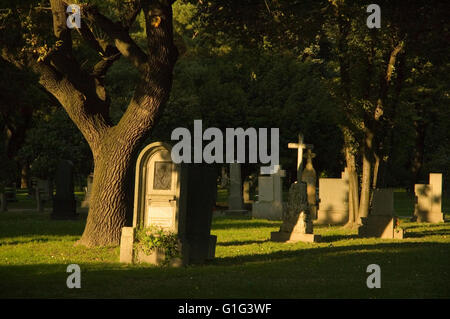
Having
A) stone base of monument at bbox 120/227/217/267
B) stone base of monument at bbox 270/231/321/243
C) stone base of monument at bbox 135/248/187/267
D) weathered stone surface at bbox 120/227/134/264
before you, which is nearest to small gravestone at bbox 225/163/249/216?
stone base of monument at bbox 270/231/321/243

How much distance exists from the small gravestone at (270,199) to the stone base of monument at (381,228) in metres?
8.46

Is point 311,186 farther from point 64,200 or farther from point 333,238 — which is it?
point 64,200

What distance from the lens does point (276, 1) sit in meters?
19.3

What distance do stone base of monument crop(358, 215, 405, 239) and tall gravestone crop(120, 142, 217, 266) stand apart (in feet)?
26.8

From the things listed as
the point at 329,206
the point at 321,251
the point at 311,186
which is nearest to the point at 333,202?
the point at 329,206

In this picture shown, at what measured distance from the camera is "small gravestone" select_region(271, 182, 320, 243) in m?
21.1

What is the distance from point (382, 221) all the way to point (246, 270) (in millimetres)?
9084

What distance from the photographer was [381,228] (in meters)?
22.7

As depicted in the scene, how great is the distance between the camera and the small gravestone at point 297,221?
21141mm

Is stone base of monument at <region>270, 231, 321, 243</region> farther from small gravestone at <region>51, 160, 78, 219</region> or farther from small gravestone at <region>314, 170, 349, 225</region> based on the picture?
small gravestone at <region>51, 160, 78, 219</region>

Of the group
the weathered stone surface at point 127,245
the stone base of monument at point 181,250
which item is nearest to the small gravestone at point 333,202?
the stone base of monument at point 181,250

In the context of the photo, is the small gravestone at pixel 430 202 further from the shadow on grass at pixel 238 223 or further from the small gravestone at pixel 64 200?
the small gravestone at pixel 64 200

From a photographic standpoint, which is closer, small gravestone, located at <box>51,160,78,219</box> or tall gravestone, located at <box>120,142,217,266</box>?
tall gravestone, located at <box>120,142,217,266</box>

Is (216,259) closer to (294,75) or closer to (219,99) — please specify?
(219,99)
